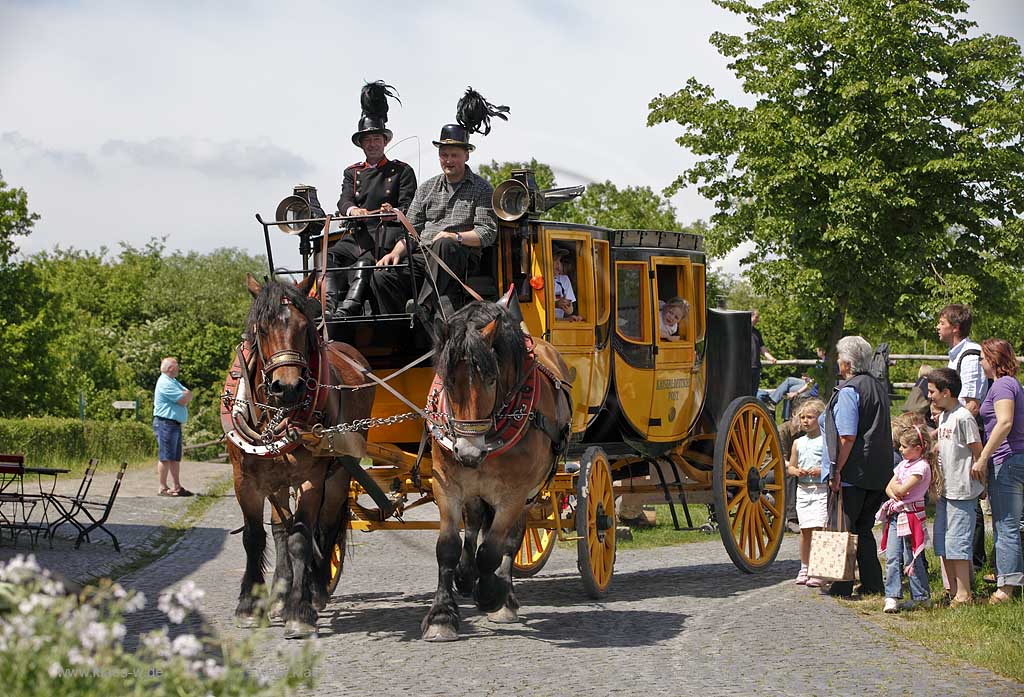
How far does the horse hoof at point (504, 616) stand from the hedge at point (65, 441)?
559 inches

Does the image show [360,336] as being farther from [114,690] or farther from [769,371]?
[769,371]

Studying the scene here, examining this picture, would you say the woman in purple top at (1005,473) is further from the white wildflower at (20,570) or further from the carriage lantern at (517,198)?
the white wildflower at (20,570)

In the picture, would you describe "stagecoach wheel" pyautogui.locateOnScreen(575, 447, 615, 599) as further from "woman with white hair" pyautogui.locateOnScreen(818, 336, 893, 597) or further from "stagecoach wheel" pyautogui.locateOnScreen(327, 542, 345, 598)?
"stagecoach wheel" pyautogui.locateOnScreen(327, 542, 345, 598)

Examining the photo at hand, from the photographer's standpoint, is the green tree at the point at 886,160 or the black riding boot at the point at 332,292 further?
the green tree at the point at 886,160

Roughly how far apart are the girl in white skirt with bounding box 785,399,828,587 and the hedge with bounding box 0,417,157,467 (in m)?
13.9

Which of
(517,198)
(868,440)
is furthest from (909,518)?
(517,198)

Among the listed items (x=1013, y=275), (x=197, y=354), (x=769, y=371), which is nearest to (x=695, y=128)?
(x=1013, y=275)

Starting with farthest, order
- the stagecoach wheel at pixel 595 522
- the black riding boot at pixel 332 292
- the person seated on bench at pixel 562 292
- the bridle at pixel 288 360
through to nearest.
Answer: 1. the person seated on bench at pixel 562 292
2. the black riding boot at pixel 332 292
3. the stagecoach wheel at pixel 595 522
4. the bridle at pixel 288 360

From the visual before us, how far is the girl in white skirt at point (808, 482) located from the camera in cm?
999

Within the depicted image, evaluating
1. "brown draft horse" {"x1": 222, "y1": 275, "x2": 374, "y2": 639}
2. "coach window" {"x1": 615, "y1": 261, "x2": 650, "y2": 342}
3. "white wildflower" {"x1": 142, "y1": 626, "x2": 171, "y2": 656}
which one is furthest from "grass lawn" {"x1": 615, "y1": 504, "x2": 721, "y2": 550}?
"white wildflower" {"x1": 142, "y1": 626, "x2": 171, "y2": 656}

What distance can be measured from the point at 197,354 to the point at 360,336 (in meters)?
40.9

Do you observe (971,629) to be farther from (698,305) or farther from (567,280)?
(698,305)

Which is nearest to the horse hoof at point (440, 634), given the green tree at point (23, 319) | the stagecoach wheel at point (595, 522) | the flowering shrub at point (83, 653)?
the stagecoach wheel at point (595, 522)

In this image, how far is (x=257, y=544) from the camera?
791 centimetres
